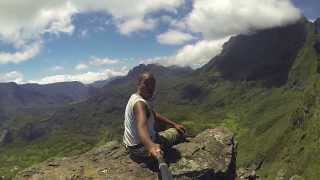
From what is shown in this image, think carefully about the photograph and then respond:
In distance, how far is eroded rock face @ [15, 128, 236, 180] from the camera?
74.7 feet

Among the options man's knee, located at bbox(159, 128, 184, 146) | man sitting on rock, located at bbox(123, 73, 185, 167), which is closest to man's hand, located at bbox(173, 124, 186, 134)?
man's knee, located at bbox(159, 128, 184, 146)

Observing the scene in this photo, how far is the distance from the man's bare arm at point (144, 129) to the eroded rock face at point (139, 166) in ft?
16.6

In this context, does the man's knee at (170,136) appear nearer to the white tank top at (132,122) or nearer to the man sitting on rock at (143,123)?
the man sitting on rock at (143,123)

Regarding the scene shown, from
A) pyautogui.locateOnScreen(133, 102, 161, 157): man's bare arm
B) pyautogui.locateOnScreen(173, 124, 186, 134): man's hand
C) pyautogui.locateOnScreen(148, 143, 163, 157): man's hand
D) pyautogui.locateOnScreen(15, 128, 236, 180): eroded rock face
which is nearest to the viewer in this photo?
pyautogui.locateOnScreen(148, 143, 163, 157): man's hand

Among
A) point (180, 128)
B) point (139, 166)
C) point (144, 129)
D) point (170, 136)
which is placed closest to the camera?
point (144, 129)

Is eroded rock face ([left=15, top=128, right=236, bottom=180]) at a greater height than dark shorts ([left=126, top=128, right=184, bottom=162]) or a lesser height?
lesser

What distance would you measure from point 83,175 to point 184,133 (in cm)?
576

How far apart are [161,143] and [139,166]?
1.47 metres

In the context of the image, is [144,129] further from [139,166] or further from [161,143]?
[139,166]

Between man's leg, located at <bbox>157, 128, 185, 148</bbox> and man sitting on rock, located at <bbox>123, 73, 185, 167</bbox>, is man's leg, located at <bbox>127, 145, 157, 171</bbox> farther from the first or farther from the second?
man's leg, located at <bbox>157, 128, 185, 148</bbox>

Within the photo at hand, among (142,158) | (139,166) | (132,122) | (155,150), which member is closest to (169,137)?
(139,166)

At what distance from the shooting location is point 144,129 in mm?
17172

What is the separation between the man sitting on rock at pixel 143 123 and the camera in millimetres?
16891

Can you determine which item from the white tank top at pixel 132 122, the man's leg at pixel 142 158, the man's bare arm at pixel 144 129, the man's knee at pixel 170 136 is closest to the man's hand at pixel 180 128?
the man's knee at pixel 170 136
